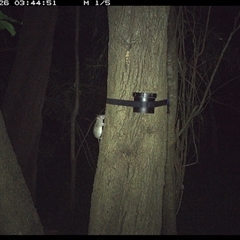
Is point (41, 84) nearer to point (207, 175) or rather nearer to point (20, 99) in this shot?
point (20, 99)

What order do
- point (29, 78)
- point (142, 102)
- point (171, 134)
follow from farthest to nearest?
1. point (29, 78)
2. point (171, 134)
3. point (142, 102)

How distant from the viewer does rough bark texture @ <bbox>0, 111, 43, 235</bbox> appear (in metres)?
4.06

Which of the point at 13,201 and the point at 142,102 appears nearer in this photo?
the point at 142,102

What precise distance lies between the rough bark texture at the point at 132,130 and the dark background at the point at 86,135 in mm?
3983

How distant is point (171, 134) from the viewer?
15.7ft

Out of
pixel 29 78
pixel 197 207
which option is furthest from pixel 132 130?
pixel 197 207

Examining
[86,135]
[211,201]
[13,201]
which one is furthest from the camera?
[211,201]

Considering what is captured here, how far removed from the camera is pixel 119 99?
334 cm

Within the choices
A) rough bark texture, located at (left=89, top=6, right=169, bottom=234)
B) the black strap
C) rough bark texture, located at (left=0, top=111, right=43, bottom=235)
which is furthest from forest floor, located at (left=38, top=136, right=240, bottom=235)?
the black strap

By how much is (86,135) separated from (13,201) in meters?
3.88

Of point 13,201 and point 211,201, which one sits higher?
point 13,201

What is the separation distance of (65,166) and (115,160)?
1520cm

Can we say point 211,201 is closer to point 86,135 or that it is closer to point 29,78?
point 86,135

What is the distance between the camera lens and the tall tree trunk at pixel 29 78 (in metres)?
8.34
